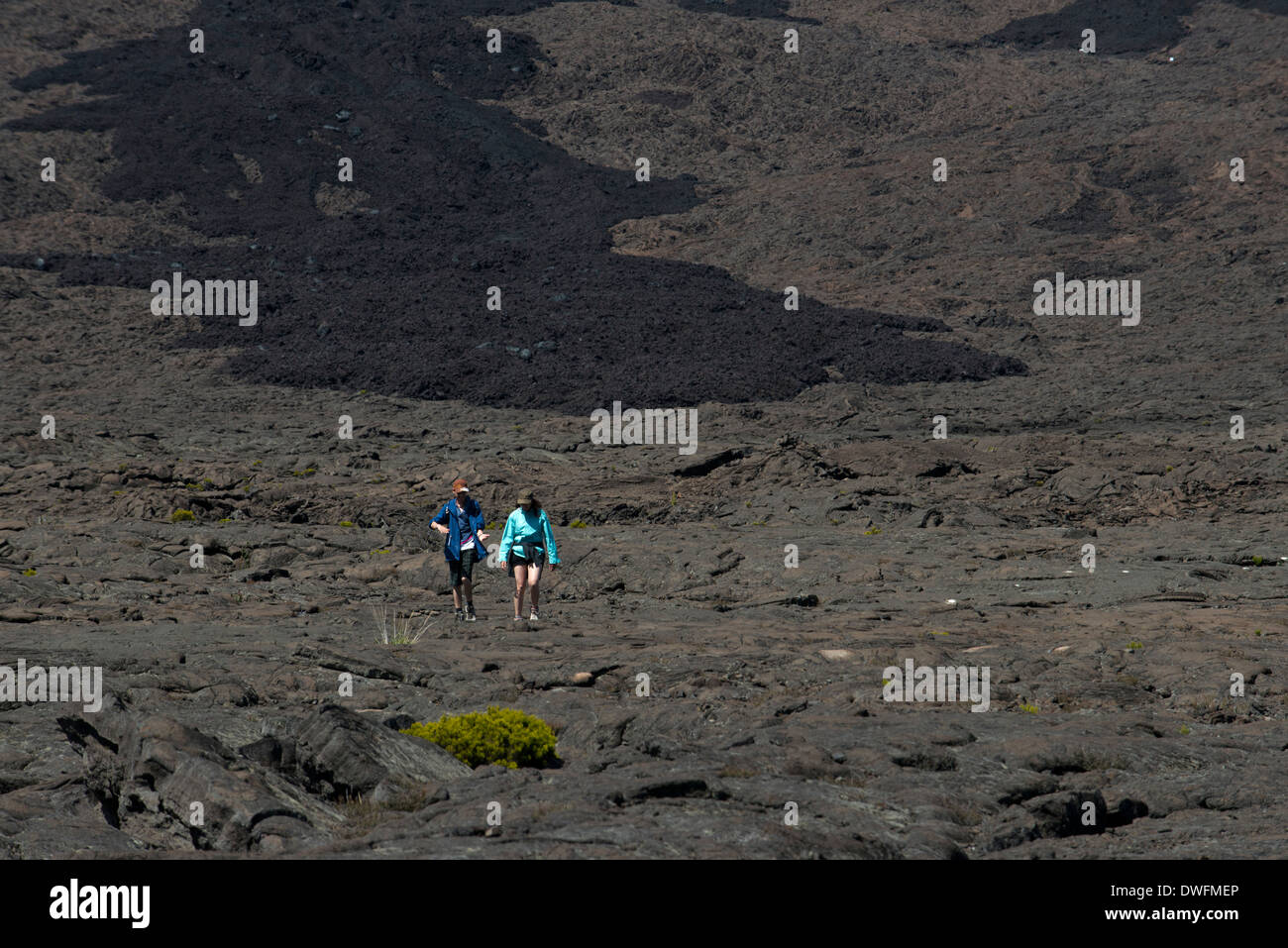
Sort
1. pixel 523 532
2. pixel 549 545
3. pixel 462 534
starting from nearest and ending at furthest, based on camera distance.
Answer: pixel 523 532
pixel 549 545
pixel 462 534

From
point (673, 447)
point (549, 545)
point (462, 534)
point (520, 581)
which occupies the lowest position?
point (520, 581)

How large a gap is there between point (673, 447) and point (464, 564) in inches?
635

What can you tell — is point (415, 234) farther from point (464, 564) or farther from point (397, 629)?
point (397, 629)

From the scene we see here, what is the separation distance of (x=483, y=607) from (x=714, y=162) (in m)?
51.0

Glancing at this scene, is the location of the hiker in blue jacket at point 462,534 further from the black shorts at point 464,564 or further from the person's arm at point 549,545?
the person's arm at point 549,545

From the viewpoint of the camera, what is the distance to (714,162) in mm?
64125

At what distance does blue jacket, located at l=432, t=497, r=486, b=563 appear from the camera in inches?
588

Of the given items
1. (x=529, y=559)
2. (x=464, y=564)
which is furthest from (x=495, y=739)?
(x=464, y=564)

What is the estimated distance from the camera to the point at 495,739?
8461 millimetres

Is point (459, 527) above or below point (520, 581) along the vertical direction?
above

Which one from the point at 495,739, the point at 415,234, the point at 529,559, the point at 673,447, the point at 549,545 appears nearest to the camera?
the point at 495,739

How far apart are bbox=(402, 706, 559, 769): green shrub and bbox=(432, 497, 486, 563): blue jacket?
6.16 metres

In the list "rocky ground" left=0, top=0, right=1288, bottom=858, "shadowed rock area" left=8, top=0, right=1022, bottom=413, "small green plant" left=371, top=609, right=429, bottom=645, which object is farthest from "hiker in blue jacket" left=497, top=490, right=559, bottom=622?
"shadowed rock area" left=8, top=0, right=1022, bottom=413
